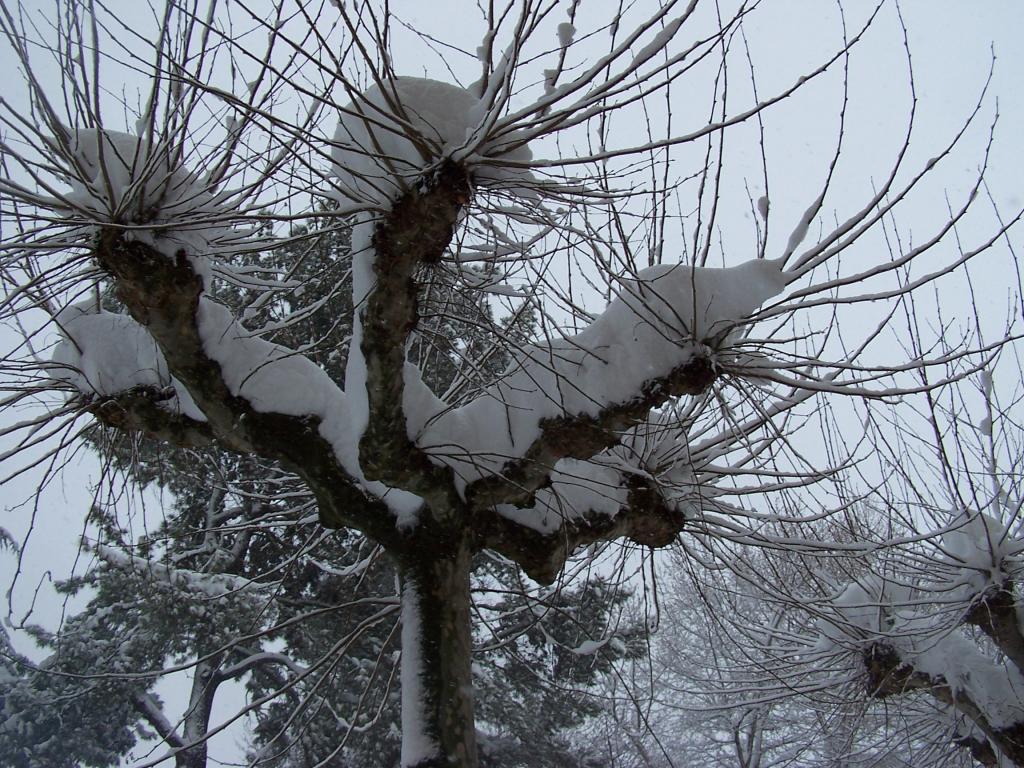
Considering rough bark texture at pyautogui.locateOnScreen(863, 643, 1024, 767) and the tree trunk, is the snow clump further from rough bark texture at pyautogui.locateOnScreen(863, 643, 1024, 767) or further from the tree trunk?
rough bark texture at pyautogui.locateOnScreen(863, 643, 1024, 767)

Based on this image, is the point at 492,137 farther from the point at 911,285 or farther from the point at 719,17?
the point at 911,285

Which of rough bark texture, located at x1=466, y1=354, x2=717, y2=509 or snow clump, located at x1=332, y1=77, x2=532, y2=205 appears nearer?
snow clump, located at x1=332, y1=77, x2=532, y2=205

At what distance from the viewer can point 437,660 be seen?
2711 mm

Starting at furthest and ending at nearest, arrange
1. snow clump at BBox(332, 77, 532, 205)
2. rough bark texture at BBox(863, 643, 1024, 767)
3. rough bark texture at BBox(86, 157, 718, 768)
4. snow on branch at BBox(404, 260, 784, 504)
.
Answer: rough bark texture at BBox(863, 643, 1024, 767) → snow on branch at BBox(404, 260, 784, 504) → rough bark texture at BBox(86, 157, 718, 768) → snow clump at BBox(332, 77, 532, 205)

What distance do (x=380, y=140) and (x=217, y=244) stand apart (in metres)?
1.16

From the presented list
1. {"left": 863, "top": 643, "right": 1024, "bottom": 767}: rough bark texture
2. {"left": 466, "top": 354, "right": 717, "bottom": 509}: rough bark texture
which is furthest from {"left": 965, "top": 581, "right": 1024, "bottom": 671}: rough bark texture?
{"left": 466, "top": 354, "right": 717, "bottom": 509}: rough bark texture

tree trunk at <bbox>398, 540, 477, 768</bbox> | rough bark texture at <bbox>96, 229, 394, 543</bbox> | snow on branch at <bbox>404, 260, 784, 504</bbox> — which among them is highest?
rough bark texture at <bbox>96, 229, 394, 543</bbox>

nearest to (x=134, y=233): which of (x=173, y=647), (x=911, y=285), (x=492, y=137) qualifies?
(x=492, y=137)

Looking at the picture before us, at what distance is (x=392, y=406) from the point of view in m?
2.71

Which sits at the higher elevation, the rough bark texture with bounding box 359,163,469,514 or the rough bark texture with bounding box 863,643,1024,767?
the rough bark texture with bounding box 359,163,469,514

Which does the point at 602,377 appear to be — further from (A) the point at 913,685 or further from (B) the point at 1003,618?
(A) the point at 913,685

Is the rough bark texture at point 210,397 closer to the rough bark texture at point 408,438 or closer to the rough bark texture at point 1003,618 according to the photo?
the rough bark texture at point 408,438

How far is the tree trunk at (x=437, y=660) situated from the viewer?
257 cm

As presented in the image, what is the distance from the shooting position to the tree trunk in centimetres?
257
